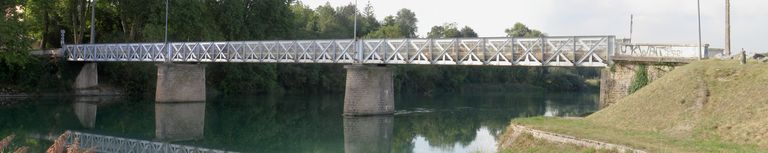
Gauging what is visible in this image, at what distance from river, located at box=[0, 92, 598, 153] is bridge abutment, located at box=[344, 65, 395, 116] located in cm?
70

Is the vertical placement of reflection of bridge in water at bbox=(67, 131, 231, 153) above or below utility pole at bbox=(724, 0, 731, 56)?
below

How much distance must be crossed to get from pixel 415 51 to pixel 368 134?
286 inches

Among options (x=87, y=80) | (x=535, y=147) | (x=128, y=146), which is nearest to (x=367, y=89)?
(x=128, y=146)

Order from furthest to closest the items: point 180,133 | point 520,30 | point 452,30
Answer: point 520,30 → point 452,30 → point 180,133

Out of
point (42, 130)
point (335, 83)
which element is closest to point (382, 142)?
point (42, 130)

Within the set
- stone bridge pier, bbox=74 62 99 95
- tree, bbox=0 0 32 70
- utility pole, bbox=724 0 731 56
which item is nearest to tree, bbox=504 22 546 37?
stone bridge pier, bbox=74 62 99 95

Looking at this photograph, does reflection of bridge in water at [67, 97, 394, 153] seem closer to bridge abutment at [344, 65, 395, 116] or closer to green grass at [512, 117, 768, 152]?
bridge abutment at [344, 65, 395, 116]

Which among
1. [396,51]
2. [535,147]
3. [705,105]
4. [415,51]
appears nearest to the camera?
[705,105]

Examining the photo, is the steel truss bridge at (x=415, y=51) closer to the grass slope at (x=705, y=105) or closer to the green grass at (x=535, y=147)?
the grass slope at (x=705, y=105)

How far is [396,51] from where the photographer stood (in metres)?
39.7

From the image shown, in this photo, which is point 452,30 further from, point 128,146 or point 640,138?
point 640,138

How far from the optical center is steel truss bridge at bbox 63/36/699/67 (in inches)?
1236

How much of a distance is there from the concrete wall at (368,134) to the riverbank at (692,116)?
21.1 feet

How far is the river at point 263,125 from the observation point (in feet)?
101
